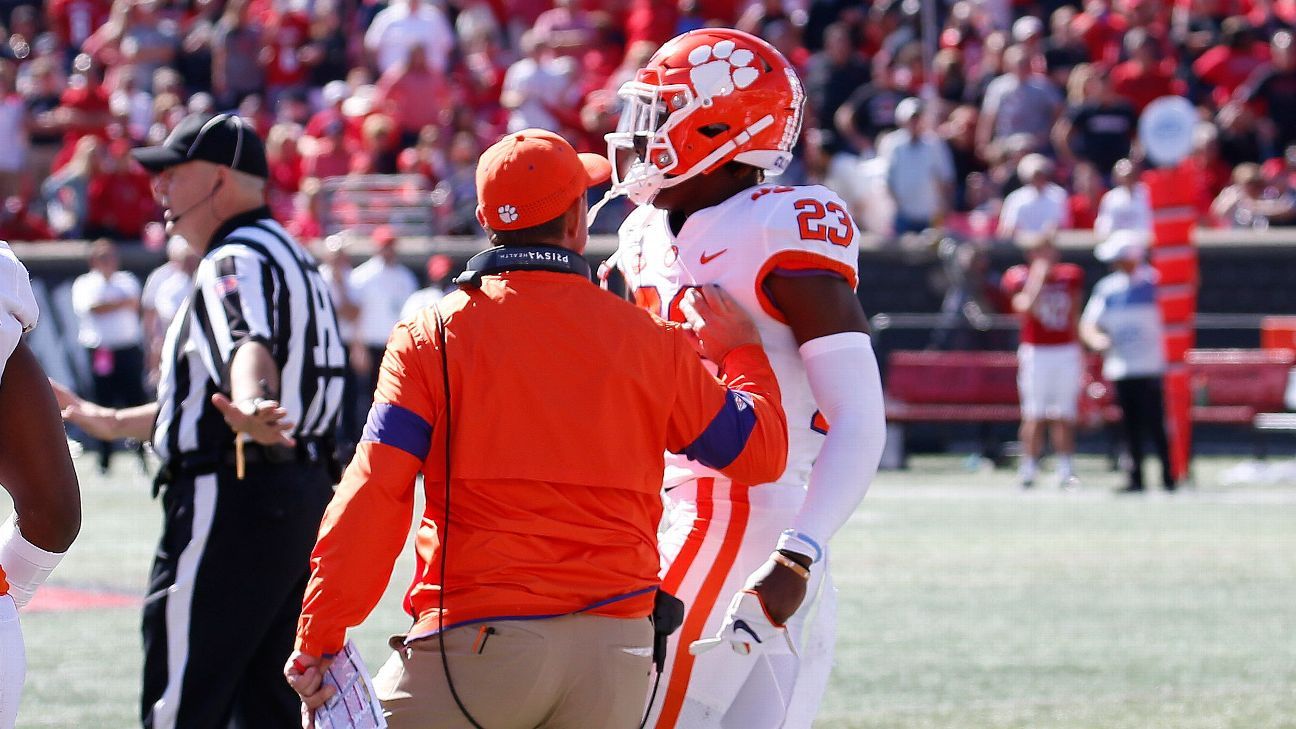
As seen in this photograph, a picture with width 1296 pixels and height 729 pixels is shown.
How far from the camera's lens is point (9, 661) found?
3105 millimetres

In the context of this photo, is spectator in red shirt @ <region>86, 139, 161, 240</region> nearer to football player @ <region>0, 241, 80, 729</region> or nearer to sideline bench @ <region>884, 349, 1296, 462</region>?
sideline bench @ <region>884, 349, 1296, 462</region>

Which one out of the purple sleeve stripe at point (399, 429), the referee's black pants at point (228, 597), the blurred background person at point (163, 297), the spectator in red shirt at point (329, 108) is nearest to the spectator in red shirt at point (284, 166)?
the spectator in red shirt at point (329, 108)

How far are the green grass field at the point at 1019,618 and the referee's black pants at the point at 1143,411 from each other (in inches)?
30.8

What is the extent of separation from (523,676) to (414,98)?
16743 mm

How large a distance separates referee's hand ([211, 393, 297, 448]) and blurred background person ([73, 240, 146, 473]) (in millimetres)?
12613

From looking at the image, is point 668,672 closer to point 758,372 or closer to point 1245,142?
point 758,372

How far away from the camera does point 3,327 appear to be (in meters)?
3.10

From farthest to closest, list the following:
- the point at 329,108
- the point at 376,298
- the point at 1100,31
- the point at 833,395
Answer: the point at 329,108 → the point at 1100,31 → the point at 376,298 → the point at 833,395

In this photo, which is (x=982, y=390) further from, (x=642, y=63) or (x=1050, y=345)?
(x=642, y=63)

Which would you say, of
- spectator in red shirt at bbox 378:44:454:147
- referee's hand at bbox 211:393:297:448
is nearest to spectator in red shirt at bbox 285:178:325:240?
spectator in red shirt at bbox 378:44:454:147

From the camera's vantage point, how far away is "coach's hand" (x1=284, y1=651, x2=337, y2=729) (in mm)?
3201

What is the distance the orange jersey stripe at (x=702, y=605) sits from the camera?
3.63m

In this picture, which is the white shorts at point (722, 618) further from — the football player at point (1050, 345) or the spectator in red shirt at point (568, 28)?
the spectator in red shirt at point (568, 28)

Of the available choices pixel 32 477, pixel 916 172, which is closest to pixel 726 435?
pixel 32 477
